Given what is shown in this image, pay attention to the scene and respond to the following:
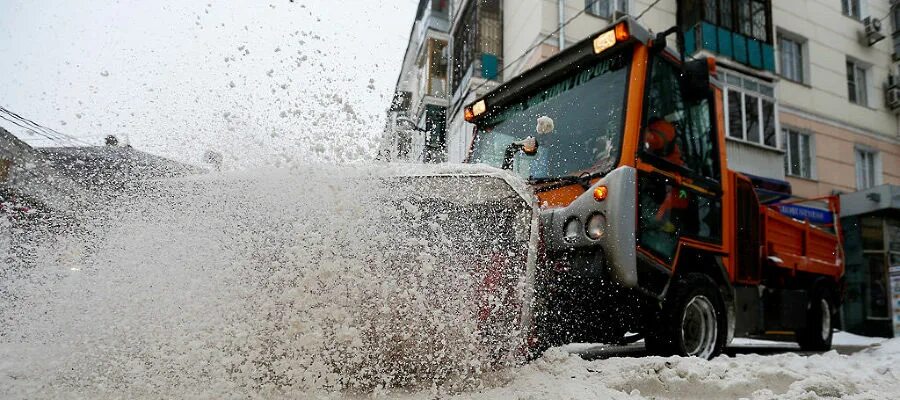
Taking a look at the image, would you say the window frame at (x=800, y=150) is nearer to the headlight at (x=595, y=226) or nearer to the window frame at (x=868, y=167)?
the window frame at (x=868, y=167)

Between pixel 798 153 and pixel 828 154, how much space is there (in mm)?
1029

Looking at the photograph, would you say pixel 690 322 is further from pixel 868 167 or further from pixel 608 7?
pixel 868 167

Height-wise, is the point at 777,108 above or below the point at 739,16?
below

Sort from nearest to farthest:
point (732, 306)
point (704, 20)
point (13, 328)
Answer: point (13, 328) → point (732, 306) → point (704, 20)

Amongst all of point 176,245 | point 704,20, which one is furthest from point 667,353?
point 704,20

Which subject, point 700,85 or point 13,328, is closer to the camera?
point 13,328

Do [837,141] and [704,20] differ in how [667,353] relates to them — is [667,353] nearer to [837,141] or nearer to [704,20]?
[704,20]

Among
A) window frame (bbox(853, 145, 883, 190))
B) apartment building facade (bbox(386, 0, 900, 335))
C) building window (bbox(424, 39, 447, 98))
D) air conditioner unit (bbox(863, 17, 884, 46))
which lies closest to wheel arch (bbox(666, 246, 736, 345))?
apartment building facade (bbox(386, 0, 900, 335))

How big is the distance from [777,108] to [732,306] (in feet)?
40.9

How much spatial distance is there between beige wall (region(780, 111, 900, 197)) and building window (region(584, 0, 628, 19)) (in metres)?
5.49

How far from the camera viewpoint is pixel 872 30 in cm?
1709

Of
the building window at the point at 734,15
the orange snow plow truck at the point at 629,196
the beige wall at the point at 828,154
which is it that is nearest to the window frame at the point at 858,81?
the beige wall at the point at 828,154

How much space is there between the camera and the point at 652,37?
3.88m

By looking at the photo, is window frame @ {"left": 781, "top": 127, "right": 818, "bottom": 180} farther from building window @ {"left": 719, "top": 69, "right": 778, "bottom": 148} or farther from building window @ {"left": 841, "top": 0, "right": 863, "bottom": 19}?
building window @ {"left": 841, "top": 0, "right": 863, "bottom": 19}
